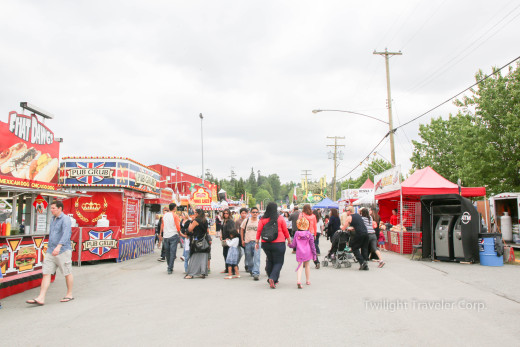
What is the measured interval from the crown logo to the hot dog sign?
3624mm

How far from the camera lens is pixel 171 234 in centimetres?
1110

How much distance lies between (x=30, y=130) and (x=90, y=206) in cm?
521

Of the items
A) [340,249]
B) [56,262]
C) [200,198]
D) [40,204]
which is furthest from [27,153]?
[200,198]

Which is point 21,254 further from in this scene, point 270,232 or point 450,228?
point 450,228

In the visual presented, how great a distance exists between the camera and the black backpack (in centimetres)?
844

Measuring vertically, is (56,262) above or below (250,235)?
below

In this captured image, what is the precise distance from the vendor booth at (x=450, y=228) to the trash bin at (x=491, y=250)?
236 mm

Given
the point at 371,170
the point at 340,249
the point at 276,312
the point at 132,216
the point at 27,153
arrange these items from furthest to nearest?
the point at 371,170 < the point at 132,216 < the point at 340,249 < the point at 27,153 < the point at 276,312

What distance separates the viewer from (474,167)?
21562mm

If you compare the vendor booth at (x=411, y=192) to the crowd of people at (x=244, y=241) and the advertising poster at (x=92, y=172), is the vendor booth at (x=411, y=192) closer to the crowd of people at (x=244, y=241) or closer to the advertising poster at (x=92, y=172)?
the crowd of people at (x=244, y=241)

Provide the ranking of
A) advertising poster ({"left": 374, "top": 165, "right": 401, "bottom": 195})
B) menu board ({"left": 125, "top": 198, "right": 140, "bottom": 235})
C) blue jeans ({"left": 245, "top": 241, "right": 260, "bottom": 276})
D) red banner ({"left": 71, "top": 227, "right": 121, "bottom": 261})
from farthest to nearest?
advertising poster ({"left": 374, "top": 165, "right": 401, "bottom": 195}) → menu board ({"left": 125, "top": 198, "right": 140, "bottom": 235}) → red banner ({"left": 71, "top": 227, "right": 121, "bottom": 261}) → blue jeans ({"left": 245, "top": 241, "right": 260, "bottom": 276})

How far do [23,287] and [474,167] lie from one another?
2118 centimetres

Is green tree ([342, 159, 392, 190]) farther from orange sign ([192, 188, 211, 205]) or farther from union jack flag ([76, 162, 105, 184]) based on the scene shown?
union jack flag ([76, 162, 105, 184])

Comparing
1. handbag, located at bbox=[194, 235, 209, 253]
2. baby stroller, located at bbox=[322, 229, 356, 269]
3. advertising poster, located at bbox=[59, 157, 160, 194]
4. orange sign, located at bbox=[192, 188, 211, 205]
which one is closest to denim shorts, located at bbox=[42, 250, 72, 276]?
handbag, located at bbox=[194, 235, 209, 253]
